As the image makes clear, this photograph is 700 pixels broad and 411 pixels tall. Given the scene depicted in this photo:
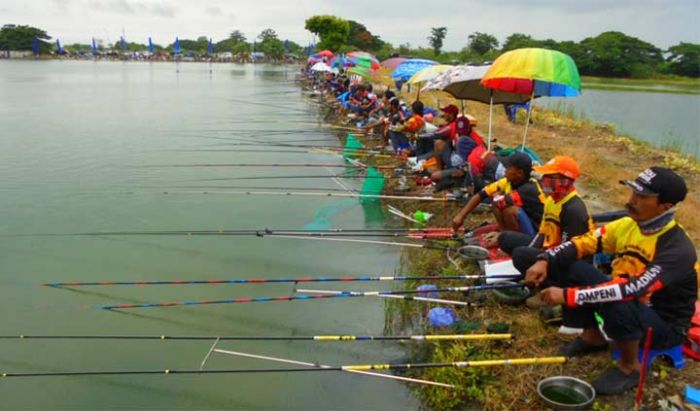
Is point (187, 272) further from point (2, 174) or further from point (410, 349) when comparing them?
point (2, 174)

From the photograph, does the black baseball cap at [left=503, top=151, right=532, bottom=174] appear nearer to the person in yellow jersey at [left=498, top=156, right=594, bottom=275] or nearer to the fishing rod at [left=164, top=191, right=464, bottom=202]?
the person in yellow jersey at [left=498, top=156, right=594, bottom=275]

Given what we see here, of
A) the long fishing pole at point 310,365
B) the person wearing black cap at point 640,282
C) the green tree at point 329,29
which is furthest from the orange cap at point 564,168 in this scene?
the green tree at point 329,29

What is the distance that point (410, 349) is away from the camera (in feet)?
14.3

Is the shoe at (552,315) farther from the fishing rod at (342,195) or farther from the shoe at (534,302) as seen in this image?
the fishing rod at (342,195)

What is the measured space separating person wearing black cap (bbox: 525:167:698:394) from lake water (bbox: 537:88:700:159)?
10.9 meters

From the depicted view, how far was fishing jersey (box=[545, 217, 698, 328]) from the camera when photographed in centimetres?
294

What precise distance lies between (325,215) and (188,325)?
3565 mm

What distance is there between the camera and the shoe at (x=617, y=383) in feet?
10.6

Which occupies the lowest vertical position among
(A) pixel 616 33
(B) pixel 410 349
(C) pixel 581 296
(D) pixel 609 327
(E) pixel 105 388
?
(E) pixel 105 388

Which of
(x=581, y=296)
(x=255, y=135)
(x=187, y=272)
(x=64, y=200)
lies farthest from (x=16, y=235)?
(x=255, y=135)

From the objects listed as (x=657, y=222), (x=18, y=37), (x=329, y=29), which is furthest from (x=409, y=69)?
(x=18, y=37)

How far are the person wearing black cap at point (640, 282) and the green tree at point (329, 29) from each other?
5055 cm

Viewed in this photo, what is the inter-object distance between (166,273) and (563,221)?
4.47 meters

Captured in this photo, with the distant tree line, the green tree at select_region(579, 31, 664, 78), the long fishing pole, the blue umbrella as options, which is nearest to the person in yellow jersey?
the long fishing pole
